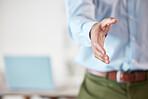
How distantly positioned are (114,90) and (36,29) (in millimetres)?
1089

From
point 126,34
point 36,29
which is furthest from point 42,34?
point 126,34

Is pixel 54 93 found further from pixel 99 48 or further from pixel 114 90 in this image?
pixel 99 48

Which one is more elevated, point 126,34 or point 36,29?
point 126,34

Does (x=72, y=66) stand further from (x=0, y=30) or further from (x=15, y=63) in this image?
(x=0, y=30)

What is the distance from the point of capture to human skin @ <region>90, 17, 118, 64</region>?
0.30m

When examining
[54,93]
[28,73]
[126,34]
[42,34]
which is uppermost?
A: [126,34]

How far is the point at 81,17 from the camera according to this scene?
43 cm

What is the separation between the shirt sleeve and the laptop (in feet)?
2.65

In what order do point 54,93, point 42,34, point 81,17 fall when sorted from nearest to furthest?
1. point 81,17
2. point 54,93
3. point 42,34

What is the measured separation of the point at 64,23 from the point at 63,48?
0.22 meters

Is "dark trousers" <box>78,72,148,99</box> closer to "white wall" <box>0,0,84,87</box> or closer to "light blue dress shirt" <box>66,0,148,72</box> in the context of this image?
"light blue dress shirt" <box>66,0,148,72</box>

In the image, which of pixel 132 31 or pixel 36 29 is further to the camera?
pixel 36 29

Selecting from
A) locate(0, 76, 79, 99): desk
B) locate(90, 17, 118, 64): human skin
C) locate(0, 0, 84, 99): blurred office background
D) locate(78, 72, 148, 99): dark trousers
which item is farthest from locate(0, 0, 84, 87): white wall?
locate(90, 17, 118, 64): human skin

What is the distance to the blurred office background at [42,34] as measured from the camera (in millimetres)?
1398
